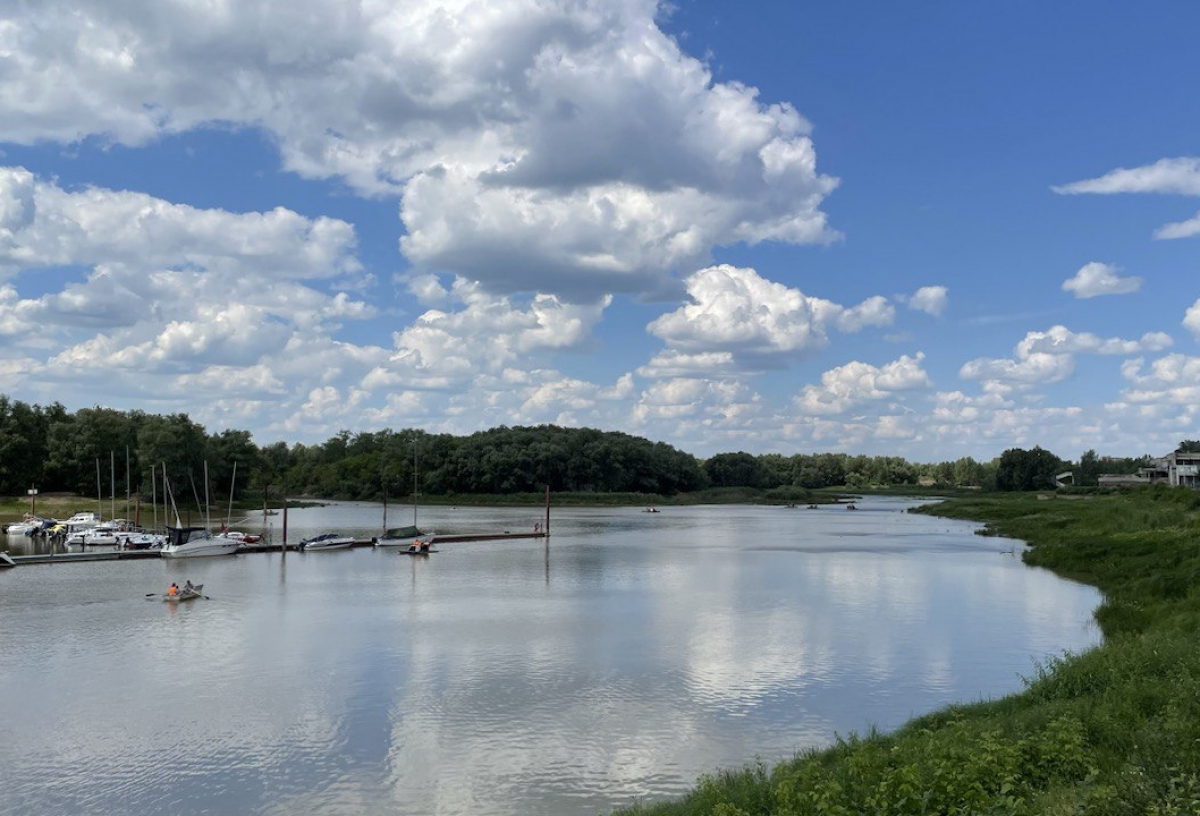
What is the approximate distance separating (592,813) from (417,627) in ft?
69.1

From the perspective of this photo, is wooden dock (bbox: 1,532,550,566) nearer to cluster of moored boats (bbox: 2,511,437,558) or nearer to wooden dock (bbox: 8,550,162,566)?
wooden dock (bbox: 8,550,162,566)

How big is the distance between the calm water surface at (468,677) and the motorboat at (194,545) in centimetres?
934

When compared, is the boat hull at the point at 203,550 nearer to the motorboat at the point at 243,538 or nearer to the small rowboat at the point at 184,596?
the motorboat at the point at 243,538

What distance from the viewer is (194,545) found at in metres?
65.4

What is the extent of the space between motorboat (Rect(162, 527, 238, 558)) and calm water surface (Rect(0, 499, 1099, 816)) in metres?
9.34

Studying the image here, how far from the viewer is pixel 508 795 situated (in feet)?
55.9

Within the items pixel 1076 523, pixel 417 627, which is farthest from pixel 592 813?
pixel 1076 523

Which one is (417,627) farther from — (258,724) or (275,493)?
(275,493)

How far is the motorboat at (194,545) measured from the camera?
64.7 metres


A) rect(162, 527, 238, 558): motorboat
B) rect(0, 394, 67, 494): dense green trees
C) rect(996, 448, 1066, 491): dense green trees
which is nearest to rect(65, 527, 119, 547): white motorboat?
rect(162, 527, 238, 558): motorboat

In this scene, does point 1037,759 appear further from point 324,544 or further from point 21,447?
point 21,447

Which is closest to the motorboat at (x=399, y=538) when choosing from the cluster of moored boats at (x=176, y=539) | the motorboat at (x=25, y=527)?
the cluster of moored boats at (x=176, y=539)

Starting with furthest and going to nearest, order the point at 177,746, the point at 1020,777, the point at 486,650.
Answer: the point at 486,650 < the point at 177,746 < the point at 1020,777

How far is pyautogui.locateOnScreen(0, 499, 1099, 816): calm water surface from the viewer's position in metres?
18.1
